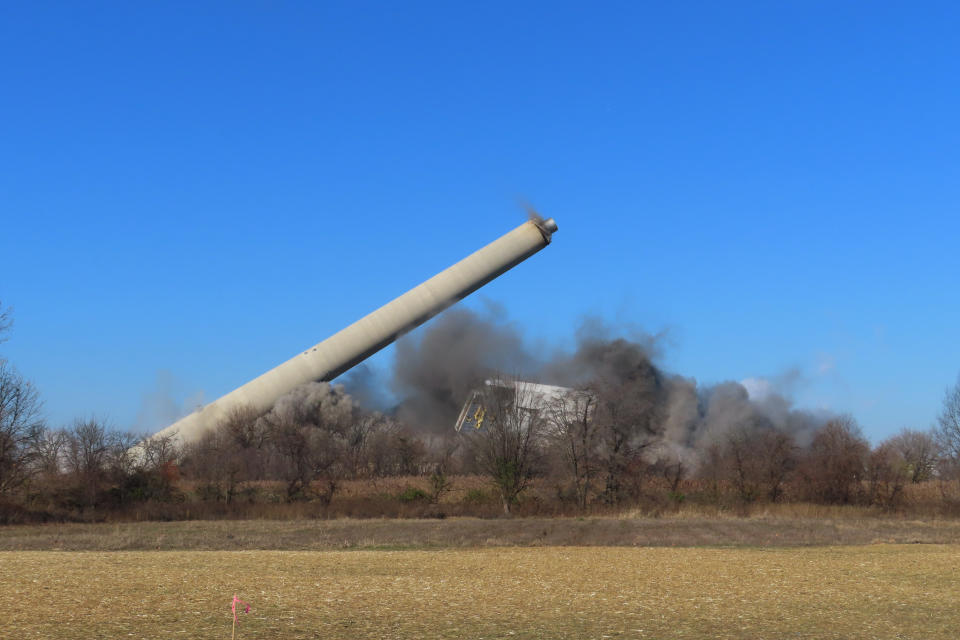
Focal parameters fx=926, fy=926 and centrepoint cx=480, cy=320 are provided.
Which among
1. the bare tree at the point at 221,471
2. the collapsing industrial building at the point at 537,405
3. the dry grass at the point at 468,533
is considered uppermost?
the collapsing industrial building at the point at 537,405

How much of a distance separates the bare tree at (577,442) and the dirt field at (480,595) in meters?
13.6

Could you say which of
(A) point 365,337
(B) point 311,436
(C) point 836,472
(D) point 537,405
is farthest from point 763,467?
(A) point 365,337

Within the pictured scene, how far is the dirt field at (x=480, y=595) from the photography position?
1055cm

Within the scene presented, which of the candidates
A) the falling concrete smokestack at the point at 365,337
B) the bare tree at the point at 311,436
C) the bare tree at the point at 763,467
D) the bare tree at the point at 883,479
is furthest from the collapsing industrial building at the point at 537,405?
the bare tree at the point at 883,479

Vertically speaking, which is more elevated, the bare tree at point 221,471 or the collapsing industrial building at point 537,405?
the collapsing industrial building at point 537,405

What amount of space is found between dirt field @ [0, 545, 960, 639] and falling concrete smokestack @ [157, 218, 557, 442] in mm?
27894

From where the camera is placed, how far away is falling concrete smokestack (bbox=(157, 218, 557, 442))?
153 ft

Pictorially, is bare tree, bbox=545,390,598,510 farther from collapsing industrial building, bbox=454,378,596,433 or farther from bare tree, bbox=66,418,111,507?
bare tree, bbox=66,418,111,507

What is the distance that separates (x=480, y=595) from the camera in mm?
13266

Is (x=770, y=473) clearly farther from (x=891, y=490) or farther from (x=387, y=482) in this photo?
(x=387, y=482)

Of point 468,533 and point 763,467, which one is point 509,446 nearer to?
point 468,533

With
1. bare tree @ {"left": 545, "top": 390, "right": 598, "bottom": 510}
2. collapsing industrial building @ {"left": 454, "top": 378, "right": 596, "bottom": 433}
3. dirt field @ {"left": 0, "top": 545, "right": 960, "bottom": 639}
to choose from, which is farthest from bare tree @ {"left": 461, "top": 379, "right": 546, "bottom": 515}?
dirt field @ {"left": 0, "top": 545, "right": 960, "bottom": 639}

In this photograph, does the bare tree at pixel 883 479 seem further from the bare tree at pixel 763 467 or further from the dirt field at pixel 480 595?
the dirt field at pixel 480 595

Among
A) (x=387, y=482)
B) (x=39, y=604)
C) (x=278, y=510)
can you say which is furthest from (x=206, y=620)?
(x=387, y=482)
